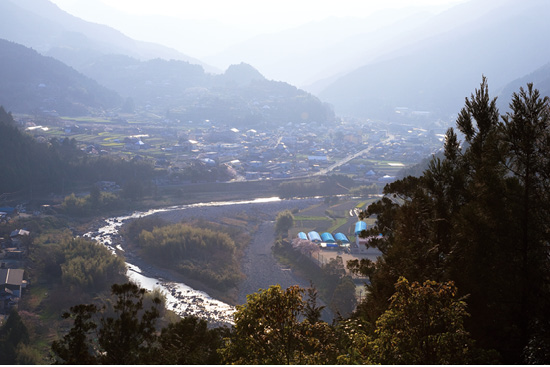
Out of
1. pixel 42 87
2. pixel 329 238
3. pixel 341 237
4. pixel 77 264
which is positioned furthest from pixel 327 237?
pixel 42 87

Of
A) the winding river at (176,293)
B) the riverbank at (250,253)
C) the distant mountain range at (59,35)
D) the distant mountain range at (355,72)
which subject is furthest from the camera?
the distant mountain range at (59,35)

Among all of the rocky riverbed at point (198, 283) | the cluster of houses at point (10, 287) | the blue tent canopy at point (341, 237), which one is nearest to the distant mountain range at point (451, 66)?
the rocky riverbed at point (198, 283)

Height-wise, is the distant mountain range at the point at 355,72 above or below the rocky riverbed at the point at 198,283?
above

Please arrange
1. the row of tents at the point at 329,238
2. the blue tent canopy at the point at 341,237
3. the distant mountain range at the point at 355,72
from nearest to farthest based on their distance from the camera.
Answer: the row of tents at the point at 329,238
the blue tent canopy at the point at 341,237
the distant mountain range at the point at 355,72

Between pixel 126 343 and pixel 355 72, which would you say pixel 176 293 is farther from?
pixel 355 72

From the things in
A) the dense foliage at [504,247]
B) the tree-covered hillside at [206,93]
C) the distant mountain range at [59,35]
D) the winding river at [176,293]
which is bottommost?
→ the winding river at [176,293]

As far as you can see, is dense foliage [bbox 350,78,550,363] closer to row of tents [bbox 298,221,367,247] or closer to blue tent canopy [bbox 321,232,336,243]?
row of tents [bbox 298,221,367,247]

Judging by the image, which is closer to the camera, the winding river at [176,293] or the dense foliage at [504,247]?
the dense foliage at [504,247]

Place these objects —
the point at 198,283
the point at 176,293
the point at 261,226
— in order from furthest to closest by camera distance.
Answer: the point at 261,226 → the point at 198,283 → the point at 176,293

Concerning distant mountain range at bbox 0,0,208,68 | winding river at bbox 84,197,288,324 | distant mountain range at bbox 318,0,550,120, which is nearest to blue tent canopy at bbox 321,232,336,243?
winding river at bbox 84,197,288,324

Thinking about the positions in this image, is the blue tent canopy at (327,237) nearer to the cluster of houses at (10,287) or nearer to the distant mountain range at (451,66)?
the cluster of houses at (10,287)
